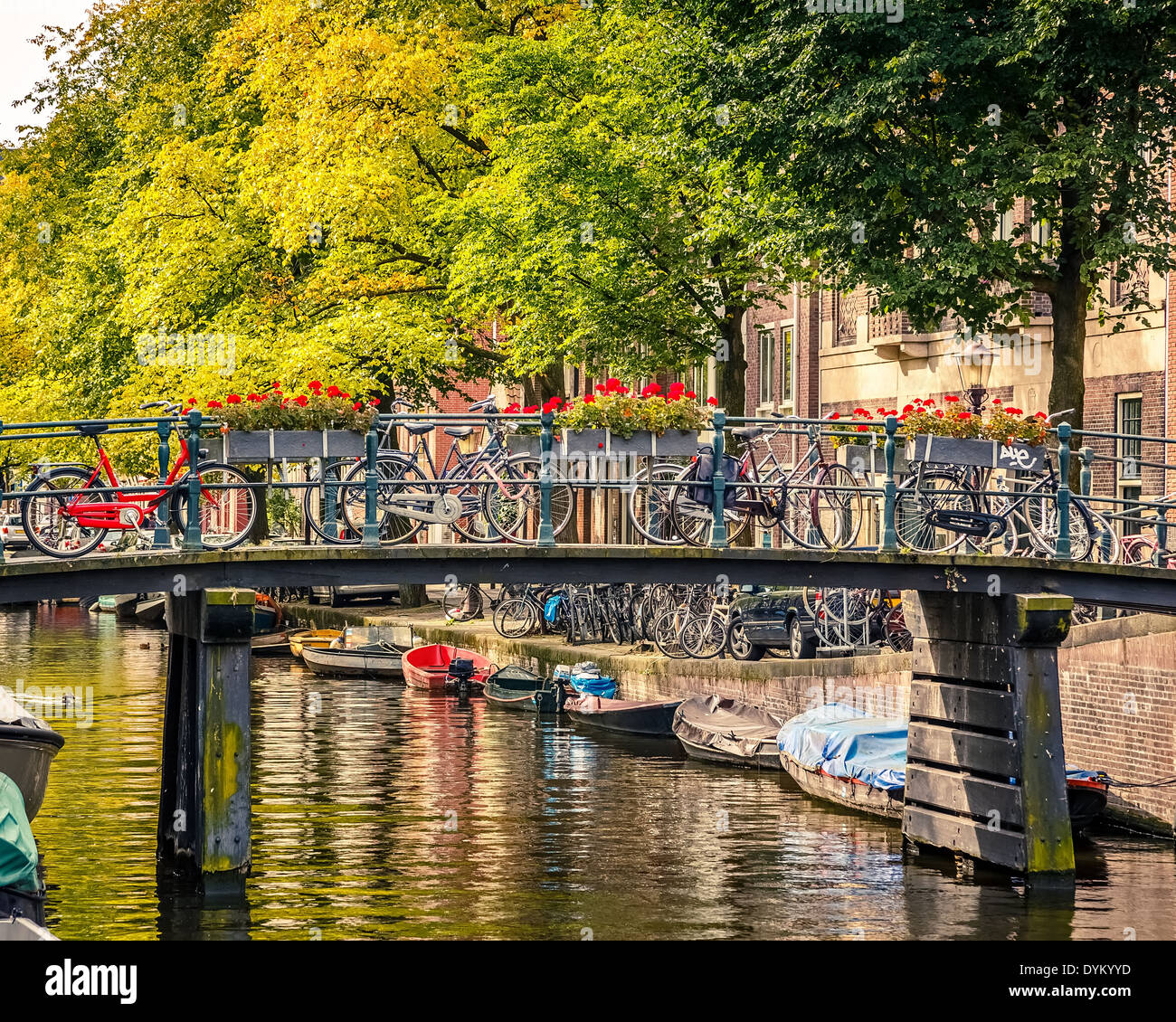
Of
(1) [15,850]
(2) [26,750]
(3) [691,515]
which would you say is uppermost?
(3) [691,515]

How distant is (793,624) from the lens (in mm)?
30344

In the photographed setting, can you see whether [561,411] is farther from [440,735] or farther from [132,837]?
[440,735]

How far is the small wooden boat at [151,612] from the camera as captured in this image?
200 ft

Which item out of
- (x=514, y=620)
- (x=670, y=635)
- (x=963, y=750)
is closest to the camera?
(x=963, y=750)

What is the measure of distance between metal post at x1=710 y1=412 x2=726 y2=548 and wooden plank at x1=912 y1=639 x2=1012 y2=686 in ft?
10.8

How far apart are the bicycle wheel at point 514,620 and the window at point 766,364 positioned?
816 centimetres

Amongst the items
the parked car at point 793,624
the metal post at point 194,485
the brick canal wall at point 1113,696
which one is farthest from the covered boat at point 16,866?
the parked car at point 793,624

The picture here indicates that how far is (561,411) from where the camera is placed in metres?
19.2

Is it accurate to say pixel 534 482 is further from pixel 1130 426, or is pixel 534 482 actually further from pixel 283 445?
pixel 1130 426

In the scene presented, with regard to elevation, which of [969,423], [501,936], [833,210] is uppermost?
[833,210]

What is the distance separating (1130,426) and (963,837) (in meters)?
11.4

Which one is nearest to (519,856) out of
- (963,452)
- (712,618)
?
(963,452)
